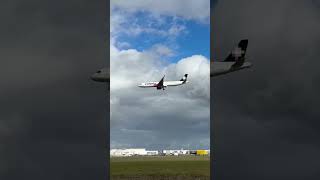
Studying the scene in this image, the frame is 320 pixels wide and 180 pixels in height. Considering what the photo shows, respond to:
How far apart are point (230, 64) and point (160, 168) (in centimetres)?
360

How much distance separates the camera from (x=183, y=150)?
10523 mm

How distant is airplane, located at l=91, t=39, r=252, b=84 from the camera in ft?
32.5

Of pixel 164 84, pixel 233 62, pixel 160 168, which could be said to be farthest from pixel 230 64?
pixel 160 168

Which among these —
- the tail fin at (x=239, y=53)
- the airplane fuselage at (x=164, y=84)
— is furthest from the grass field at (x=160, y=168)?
the tail fin at (x=239, y=53)

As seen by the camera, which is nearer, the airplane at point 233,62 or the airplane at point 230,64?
the airplane at point 230,64

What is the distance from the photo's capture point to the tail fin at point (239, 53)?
10.3m

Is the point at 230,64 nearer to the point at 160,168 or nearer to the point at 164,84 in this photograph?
the point at 164,84

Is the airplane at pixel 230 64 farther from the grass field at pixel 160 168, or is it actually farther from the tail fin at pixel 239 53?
the grass field at pixel 160 168

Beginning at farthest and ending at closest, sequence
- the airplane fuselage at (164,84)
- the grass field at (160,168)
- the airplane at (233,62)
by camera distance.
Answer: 1. the airplane at (233,62)
2. the grass field at (160,168)
3. the airplane fuselage at (164,84)

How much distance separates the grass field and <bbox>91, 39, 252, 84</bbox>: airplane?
5.97 feet

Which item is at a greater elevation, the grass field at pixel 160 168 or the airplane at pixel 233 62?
the airplane at pixel 233 62

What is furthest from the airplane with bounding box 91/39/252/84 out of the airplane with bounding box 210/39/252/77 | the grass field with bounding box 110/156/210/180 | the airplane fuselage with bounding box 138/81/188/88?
the grass field with bounding box 110/156/210/180

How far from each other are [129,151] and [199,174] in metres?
1.77

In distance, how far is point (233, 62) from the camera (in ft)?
34.1
